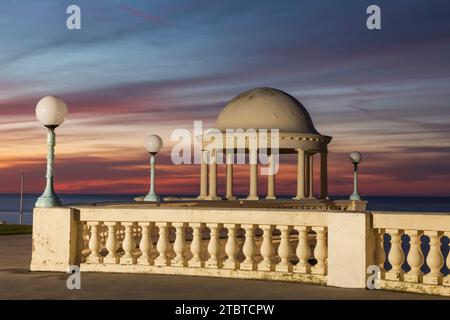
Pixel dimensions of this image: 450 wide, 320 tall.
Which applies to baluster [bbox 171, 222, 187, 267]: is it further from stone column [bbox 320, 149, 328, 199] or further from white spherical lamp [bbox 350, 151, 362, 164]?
stone column [bbox 320, 149, 328, 199]

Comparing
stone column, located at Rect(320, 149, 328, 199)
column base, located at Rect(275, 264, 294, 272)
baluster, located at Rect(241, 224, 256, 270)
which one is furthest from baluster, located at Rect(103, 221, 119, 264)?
stone column, located at Rect(320, 149, 328, 199)

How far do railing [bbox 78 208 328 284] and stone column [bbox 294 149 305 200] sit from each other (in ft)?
65.6

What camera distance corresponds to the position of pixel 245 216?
464 inches

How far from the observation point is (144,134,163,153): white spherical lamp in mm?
21942

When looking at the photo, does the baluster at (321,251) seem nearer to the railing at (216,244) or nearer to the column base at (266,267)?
the railing at (216,244)

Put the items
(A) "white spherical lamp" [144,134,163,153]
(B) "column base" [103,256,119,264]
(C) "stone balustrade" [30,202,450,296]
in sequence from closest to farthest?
1. (C) "stone balustrade" [30,202,450,296]
2. (B) "column base" [103,256,119,264]
3. (A) "white spherical lamp" [144,134,163,153]

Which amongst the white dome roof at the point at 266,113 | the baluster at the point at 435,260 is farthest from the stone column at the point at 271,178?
the baluster at the point at 435,260

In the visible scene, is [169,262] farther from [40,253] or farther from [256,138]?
[256,138]

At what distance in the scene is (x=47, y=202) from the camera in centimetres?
1305

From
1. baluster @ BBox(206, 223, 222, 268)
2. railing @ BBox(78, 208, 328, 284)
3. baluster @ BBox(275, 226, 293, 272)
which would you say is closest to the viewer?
railing @ BBox(78, 208, 328, 284)

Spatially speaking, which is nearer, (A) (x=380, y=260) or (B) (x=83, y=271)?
(A) (x=380, y=260)
